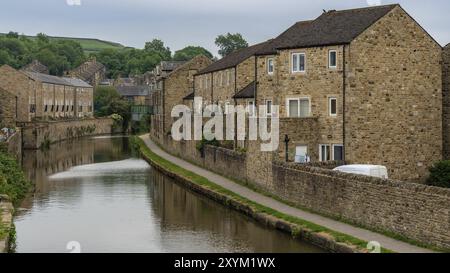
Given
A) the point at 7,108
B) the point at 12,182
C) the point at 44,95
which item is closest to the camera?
the point at 12,182

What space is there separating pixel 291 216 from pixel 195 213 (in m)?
6.34

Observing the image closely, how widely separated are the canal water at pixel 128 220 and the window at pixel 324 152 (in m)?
5.81

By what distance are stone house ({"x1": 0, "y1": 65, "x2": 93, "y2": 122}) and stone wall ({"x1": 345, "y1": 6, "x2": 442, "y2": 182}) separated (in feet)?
205

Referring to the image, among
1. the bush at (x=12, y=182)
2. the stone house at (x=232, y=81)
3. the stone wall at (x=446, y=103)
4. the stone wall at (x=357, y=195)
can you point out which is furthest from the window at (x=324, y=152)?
the bush at (x=12, y=182)

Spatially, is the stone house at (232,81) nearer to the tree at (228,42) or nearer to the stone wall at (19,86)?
the stone wall at (19,86)

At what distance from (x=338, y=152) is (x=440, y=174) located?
513 centimetres

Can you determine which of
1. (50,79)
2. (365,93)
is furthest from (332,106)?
(50,79)

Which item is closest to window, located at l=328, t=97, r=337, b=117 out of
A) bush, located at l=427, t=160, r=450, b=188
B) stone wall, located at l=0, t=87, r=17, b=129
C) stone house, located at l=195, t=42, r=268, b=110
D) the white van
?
the white van

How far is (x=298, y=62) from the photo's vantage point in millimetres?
35594

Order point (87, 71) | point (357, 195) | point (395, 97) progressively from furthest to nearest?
point (87, 71), point (395, 97), point (357, 195)

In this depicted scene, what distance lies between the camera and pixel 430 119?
35.5 meters

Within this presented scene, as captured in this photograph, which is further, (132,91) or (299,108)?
(132,91)

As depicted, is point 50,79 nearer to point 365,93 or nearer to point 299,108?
point 299,108
